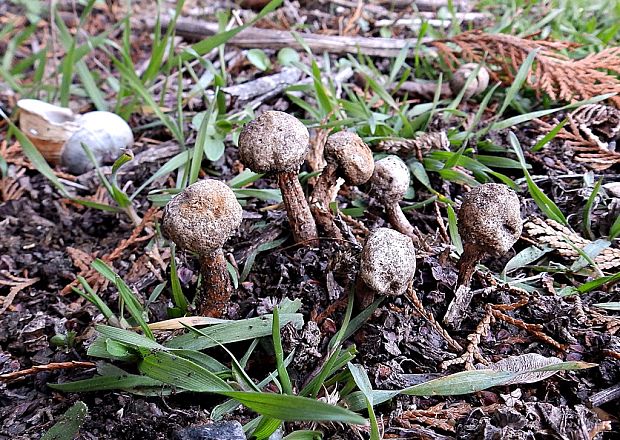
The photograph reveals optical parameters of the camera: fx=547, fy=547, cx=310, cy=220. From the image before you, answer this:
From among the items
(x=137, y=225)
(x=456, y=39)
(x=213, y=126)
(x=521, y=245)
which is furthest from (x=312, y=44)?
(x=521, y=245)

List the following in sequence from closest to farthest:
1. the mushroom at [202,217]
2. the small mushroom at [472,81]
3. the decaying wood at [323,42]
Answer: the mushroom at [202,217]
the small mushroom at [472,81]
the decaying wood at [323,42]

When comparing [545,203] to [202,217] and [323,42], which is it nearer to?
[202,217]

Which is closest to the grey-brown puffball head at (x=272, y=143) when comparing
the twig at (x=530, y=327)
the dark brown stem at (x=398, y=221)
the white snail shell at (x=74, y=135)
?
the dark brown stem at (x=398, y=221)

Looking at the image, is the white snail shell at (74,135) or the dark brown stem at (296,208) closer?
the dark brown stem at (296,208)

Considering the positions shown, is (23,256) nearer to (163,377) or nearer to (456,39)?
(163,377)

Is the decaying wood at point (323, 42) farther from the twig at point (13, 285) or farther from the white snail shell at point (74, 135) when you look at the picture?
the twig at point (13, 285)

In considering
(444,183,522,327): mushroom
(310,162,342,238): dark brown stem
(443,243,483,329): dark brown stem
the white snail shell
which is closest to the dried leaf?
(443,243,483,329): dark brown stem

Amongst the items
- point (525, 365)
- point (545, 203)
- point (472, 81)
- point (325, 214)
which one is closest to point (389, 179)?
point (325, 214)
